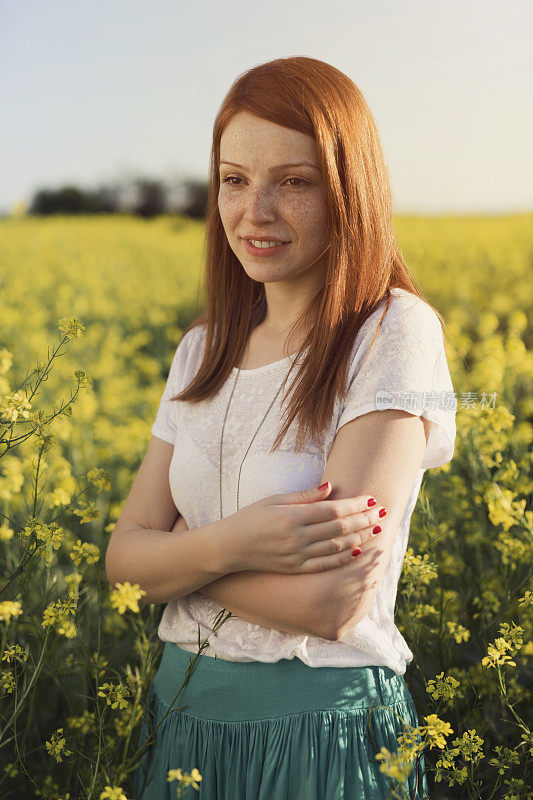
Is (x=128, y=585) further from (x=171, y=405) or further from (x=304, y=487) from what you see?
(x=171, y=405)

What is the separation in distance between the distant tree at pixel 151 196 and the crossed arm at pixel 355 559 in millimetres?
25462

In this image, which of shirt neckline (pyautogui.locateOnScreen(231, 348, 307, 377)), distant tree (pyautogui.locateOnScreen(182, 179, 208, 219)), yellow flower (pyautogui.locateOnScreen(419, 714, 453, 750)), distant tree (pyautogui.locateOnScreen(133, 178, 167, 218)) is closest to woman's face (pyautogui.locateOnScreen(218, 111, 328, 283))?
shirt neckline (pyautogui.locateOnScreen(231, 348, 307, 377))

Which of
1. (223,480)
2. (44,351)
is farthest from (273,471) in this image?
(44,351)

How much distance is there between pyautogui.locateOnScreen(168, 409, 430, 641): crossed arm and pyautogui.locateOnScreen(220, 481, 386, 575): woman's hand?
0.07ft

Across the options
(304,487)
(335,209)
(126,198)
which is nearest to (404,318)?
(335,209)

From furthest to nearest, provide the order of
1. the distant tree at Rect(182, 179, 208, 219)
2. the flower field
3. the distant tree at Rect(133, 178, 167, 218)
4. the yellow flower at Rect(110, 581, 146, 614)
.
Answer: the distant tree at Rect(133, 178, 167, 218) < the distant tree at Rect(182, 179, 208, 219) < the flower field < the yellow flower at Rect(110, 581, 146, 614)

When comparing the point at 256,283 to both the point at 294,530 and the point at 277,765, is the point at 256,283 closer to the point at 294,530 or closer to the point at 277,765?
the point at 294,530

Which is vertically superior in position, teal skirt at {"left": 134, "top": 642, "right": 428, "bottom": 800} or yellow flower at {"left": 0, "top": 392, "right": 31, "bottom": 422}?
yellow flower at {"left": 0, "top": 392, "right": 31, "bottom": 422}

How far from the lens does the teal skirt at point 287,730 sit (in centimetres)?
125

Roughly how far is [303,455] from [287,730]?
1.55ft

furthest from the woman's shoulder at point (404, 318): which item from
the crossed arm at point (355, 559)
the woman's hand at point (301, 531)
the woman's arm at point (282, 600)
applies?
the woman's arm at point (282, 600)

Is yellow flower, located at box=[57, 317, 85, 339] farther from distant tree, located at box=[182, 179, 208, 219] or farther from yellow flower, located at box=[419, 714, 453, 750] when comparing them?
distant tree, located at box=[182, 179, 208, 219]

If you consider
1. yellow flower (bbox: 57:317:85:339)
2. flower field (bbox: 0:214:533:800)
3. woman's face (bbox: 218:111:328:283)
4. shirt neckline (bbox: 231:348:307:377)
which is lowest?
flower field (bbox: 0:214:533:800)

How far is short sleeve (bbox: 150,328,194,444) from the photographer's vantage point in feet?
5.17
